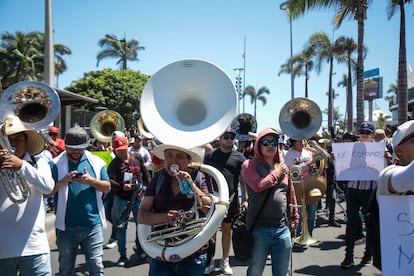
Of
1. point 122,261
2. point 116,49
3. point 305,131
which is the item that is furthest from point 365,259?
point 116,49

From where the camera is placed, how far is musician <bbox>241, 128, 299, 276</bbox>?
11.8 ft

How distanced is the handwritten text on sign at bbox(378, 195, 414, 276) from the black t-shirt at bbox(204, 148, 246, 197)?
3.18 metres

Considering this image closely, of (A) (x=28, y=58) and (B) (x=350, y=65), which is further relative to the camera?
(A) (x=28, y=58)

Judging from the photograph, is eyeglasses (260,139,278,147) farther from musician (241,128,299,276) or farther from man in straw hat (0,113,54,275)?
man in straw hat (0,113,54,275)

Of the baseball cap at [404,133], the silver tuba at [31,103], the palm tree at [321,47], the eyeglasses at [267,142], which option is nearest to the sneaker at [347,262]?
the eyeglasses at [267,142]

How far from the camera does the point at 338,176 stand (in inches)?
205

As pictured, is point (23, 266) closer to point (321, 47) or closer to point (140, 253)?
point (140, 253)

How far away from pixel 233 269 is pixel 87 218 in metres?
2.53

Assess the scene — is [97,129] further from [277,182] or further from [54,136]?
[277,182]

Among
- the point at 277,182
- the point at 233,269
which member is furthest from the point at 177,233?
the point at 233,269

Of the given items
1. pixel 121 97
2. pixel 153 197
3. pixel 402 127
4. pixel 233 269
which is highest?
pixel 121 97

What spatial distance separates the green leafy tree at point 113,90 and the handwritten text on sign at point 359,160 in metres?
29.9

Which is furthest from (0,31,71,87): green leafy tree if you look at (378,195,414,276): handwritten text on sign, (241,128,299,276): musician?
(378,195,414,276): handwritten text on sign

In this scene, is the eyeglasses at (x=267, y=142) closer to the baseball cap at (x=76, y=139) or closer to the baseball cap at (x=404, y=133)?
the baseball cap at (x=404, y=133)
